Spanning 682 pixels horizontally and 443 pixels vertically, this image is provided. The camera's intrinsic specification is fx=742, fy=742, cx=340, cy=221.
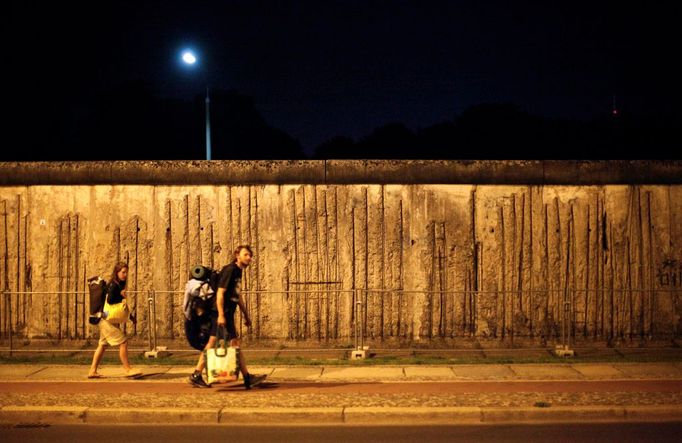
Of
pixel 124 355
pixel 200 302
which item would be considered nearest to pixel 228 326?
pixel 200 302

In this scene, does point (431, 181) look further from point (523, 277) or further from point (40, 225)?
point (40, 225)

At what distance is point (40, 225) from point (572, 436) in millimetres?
9945

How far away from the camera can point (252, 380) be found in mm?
10031

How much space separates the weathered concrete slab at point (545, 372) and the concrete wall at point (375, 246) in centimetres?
190

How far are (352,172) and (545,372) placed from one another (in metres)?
4.80

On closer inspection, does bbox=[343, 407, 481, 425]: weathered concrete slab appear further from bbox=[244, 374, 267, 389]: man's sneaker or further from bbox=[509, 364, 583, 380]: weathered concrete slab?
bbox=[509, 364, 583, 380]: weathered concrete slab

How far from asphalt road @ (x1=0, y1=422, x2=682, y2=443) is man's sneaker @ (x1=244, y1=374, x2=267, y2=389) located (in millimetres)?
1278

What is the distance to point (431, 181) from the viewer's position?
13211mm

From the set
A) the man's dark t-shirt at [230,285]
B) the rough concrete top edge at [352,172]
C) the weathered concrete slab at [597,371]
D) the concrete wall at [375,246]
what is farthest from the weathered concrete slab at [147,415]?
the rough concrete top edge at [352,172]

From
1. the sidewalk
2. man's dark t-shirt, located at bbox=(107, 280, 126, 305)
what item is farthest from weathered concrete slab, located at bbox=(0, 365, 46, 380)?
man's dark t-shirt, located at bbox=(107, 280, 126, 305)

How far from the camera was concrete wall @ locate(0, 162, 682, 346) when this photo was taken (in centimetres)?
1302

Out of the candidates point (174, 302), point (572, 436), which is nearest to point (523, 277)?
point (572, 436)

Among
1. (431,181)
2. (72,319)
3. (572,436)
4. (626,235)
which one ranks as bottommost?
(572,436)

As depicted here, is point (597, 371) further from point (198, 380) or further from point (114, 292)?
point (114, 292)
